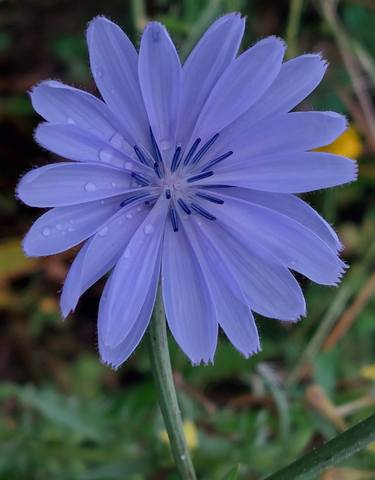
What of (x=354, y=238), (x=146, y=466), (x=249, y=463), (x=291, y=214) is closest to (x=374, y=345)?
(x=354, y=238)

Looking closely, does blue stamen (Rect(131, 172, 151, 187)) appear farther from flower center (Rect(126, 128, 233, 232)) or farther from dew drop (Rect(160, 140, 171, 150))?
dew drop (Rect(160, 140, 171, 150))

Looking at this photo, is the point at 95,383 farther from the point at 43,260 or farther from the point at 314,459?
the point at 314,459

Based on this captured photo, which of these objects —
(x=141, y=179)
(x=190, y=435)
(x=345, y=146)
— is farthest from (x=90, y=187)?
(x=345, y=146)

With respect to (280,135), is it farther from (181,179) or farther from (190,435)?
(190,435)

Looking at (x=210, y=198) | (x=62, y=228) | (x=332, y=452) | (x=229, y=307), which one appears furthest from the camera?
(x=210, y=198)

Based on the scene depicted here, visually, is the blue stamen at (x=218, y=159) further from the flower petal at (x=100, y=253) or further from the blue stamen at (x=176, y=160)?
the flower petal at (x=100, y=253)

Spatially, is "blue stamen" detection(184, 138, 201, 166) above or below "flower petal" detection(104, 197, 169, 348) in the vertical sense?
above

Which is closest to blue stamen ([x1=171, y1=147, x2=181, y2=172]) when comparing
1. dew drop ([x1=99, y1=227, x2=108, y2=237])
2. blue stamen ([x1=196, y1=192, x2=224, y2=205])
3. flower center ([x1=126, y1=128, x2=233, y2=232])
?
flower center ([x1=126, y1=128, x2=233, y2=232])
